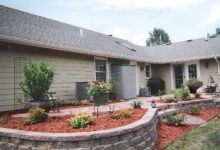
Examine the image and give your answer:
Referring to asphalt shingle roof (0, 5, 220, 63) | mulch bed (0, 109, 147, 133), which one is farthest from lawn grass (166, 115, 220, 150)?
asphalt shingle roof (0, 5, 220, 63)

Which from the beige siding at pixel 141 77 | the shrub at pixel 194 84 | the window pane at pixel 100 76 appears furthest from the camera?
the beige siding at pixel 141 77

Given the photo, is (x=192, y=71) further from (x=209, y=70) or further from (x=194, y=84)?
(x=194, y=84)

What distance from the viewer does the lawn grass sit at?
228 inches

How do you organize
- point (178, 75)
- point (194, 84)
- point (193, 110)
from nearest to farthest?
point (193, 110) → point (194, 84) → point (178, 75)

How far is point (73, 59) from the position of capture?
1193cm

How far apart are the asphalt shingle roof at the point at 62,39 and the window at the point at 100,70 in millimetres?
646

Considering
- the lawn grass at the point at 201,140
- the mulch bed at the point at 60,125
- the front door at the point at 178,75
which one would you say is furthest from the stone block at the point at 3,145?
the front door at the point at 178,75

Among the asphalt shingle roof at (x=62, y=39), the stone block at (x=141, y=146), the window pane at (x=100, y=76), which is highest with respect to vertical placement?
the asphalt shingle roof at (x=62, y=39)

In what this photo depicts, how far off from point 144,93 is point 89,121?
11.2 m

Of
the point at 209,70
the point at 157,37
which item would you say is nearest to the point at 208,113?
the point at 209,70

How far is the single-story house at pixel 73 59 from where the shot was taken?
9195mm

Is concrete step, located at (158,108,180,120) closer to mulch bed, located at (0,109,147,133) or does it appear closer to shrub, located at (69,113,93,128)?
mulch bed, located at (0,109,147,133)

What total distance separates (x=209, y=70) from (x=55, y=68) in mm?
10733

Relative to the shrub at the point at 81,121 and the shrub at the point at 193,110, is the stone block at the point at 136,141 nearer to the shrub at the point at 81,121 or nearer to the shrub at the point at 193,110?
the shrub at the point at 81,121
